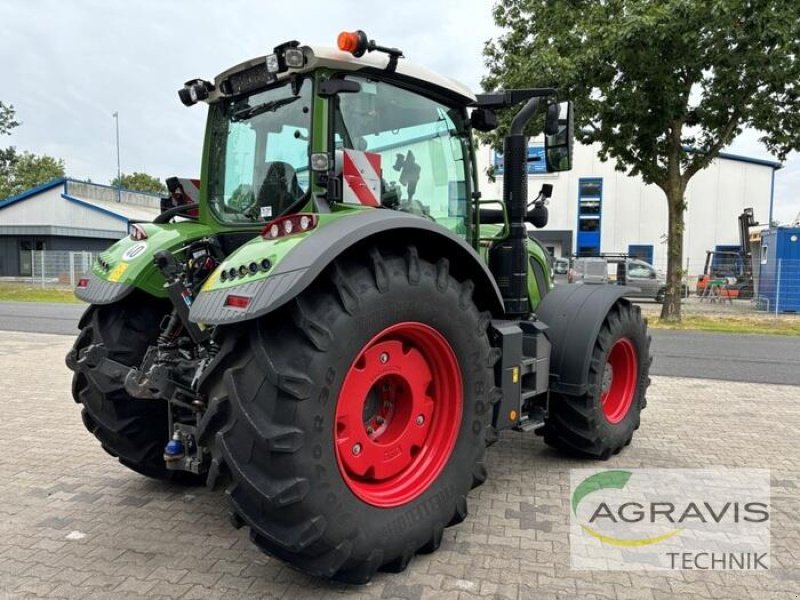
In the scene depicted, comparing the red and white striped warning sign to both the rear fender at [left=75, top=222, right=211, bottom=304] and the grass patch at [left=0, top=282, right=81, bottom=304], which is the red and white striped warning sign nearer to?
the rear fender at [left=75, top=222, right=211, bottom=304]

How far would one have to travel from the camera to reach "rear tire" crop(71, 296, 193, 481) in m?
3.62

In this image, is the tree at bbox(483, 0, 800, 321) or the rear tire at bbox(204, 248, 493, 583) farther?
the tree at bbox(483, 0, 800, 321)

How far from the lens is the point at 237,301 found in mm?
2588

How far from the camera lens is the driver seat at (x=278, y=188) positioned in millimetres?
3445

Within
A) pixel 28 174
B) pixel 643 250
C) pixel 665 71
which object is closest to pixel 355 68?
pixel 665 71

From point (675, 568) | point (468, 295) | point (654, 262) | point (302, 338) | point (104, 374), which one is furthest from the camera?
point (654, 262)

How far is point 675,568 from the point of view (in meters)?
3.07

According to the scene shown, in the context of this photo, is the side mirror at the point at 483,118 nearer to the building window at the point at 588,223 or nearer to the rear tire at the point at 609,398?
the rear tire at the point at 609,398

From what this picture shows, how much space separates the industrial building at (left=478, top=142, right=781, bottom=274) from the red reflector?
33.3 m

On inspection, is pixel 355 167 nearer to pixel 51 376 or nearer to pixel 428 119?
pixel 428 119

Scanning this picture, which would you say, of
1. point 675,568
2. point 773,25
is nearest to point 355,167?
point 675,568

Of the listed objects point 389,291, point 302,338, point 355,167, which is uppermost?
point 355,167

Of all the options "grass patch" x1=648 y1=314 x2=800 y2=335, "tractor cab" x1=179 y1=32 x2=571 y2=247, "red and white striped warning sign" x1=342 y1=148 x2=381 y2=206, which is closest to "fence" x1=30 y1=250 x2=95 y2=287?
"grass patch" x1=648 y1=314 x2=800 y2=335

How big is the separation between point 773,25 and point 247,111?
1187cm
